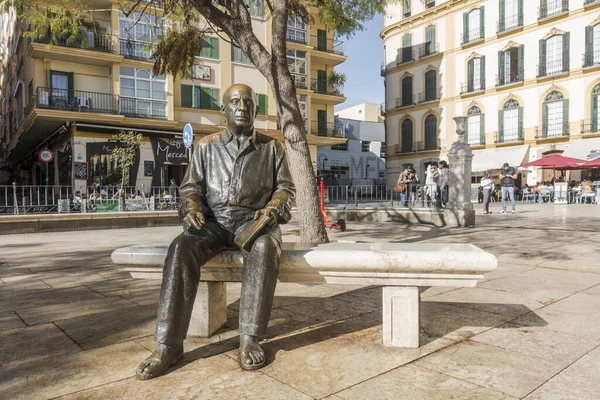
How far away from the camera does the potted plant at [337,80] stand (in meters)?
30.1

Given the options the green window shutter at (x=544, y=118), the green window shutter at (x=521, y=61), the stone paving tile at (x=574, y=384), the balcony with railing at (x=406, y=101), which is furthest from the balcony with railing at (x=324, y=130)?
the stone paving tile at (x=574, y=384)

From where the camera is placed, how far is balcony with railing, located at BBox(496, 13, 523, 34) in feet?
98.0

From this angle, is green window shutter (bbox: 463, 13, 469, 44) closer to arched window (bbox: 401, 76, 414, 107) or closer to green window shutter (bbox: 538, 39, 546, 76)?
arched window (bbox: 401, 76, 414, 107)

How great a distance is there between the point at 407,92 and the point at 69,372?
37159mm

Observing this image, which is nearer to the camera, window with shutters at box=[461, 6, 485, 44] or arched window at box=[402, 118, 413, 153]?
window with shutters at box=[461, 6, 485, 44]

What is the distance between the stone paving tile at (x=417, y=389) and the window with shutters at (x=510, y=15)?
33.4 meters

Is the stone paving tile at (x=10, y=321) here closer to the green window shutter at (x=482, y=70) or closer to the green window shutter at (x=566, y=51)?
the green window shutter at (x=566, y=51)

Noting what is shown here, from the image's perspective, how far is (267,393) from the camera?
7.29 ft

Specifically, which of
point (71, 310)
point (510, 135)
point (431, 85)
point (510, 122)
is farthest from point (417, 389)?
point (431, 85)

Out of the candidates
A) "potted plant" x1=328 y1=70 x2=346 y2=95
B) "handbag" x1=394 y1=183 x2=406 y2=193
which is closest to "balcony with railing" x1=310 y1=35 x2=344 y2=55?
"potted plant" x1=328 y1=70 x2=346 y2=95

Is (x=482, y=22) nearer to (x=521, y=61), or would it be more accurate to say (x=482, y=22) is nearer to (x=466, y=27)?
(x=466, y=27)

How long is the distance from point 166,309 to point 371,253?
1.28m

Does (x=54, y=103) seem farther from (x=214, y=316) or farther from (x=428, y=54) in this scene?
(x=428, y=54)

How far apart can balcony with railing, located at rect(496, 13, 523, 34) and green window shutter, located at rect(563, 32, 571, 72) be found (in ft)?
10.4
